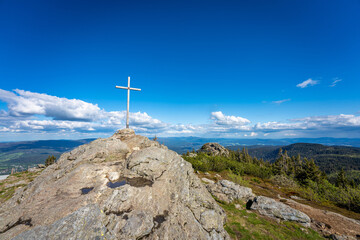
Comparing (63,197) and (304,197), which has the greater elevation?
(63,197)

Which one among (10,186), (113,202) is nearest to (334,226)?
(113,202)

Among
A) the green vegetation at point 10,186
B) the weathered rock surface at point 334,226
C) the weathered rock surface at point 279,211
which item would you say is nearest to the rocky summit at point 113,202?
the weathered rock surface at point 279,211

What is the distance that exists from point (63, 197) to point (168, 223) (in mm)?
8151

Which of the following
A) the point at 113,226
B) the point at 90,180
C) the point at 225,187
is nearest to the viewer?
the point at 113,226

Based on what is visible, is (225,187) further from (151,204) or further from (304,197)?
(304,197)

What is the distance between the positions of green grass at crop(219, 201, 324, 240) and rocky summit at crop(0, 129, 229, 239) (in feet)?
20.4

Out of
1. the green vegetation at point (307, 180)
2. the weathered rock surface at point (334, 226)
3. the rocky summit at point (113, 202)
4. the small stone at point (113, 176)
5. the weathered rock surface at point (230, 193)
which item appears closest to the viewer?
the rocky summit at point (113, 202)

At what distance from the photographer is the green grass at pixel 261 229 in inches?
704

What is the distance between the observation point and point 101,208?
9.77 meters

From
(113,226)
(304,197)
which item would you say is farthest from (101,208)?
(304,197)

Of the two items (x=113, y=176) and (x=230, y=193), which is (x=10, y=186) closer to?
(x=113, y=176)

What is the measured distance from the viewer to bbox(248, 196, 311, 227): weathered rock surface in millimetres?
22428

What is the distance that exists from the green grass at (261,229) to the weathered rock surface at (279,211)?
42.7 inches

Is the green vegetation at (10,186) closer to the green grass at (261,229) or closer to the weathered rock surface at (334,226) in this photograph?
the green grass at (261,229)
